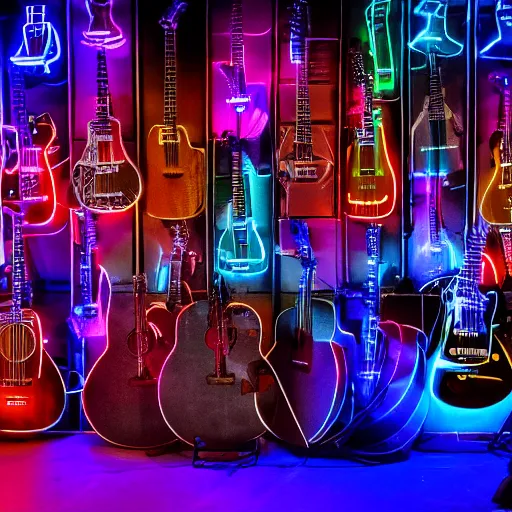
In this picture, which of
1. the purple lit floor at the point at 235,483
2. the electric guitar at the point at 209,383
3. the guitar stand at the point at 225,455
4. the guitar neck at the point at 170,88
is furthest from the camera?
the guitar neck at the point at 170,88

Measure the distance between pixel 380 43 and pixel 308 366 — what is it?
1.92m

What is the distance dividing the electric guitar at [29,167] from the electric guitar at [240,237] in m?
1.05

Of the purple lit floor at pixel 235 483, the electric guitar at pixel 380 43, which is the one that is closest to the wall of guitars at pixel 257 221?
the electric guitar at pixel 380 43

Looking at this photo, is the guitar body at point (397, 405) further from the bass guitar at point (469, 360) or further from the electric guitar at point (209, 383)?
the electric guitar at point (209, 383)

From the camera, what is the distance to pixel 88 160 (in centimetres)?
384

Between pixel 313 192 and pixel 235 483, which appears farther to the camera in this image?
pixel 313 192

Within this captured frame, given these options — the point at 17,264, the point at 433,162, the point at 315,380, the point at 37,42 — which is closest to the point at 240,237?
the point at 315,380

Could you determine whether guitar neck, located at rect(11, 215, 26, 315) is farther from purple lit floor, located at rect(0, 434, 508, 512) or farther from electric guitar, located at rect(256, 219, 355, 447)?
electric guitar, located at rect(256, 219, 355, 447)

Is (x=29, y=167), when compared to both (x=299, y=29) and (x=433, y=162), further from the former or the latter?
(x=433, y=162)

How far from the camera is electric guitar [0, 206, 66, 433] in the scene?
3885 mm

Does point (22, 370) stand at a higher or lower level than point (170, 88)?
lower

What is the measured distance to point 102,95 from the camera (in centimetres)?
383

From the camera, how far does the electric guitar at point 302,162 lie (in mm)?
3787

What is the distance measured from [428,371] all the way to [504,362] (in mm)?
435
